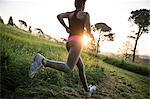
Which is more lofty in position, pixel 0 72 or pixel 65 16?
pixel 65 16

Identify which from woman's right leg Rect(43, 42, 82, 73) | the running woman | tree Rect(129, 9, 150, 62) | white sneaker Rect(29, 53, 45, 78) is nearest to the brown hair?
the running woman

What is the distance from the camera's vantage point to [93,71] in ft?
29.1

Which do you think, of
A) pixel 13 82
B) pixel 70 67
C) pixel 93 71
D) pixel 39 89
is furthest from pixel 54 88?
pixel 93 71

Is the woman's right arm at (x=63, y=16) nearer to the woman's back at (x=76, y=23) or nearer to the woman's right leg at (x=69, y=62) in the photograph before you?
the woman's back at (x=76, y=23)

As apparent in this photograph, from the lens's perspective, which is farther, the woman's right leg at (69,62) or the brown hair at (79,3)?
the brown hair at (79,3)

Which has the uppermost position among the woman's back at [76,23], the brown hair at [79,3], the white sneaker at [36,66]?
the brown hair at [79,3]

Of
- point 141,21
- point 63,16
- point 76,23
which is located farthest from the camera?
point 141,21

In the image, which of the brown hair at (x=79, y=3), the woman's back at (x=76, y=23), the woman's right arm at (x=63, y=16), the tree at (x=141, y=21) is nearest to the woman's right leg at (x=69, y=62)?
the woman's back at (x=76, y=23)

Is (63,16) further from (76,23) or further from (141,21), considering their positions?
(141,21)

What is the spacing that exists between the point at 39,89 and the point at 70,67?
1.39 m

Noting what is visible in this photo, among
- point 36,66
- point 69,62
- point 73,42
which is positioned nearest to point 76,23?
point 73,42

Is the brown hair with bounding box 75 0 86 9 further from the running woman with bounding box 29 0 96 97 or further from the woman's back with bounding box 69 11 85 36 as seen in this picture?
the woman's back with bounding box 69 11 85 36

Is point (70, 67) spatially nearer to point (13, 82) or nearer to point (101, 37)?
point (13, 82)

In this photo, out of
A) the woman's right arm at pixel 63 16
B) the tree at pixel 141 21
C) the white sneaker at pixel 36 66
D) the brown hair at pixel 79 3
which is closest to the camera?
the white sneaker at pixel 36 66
